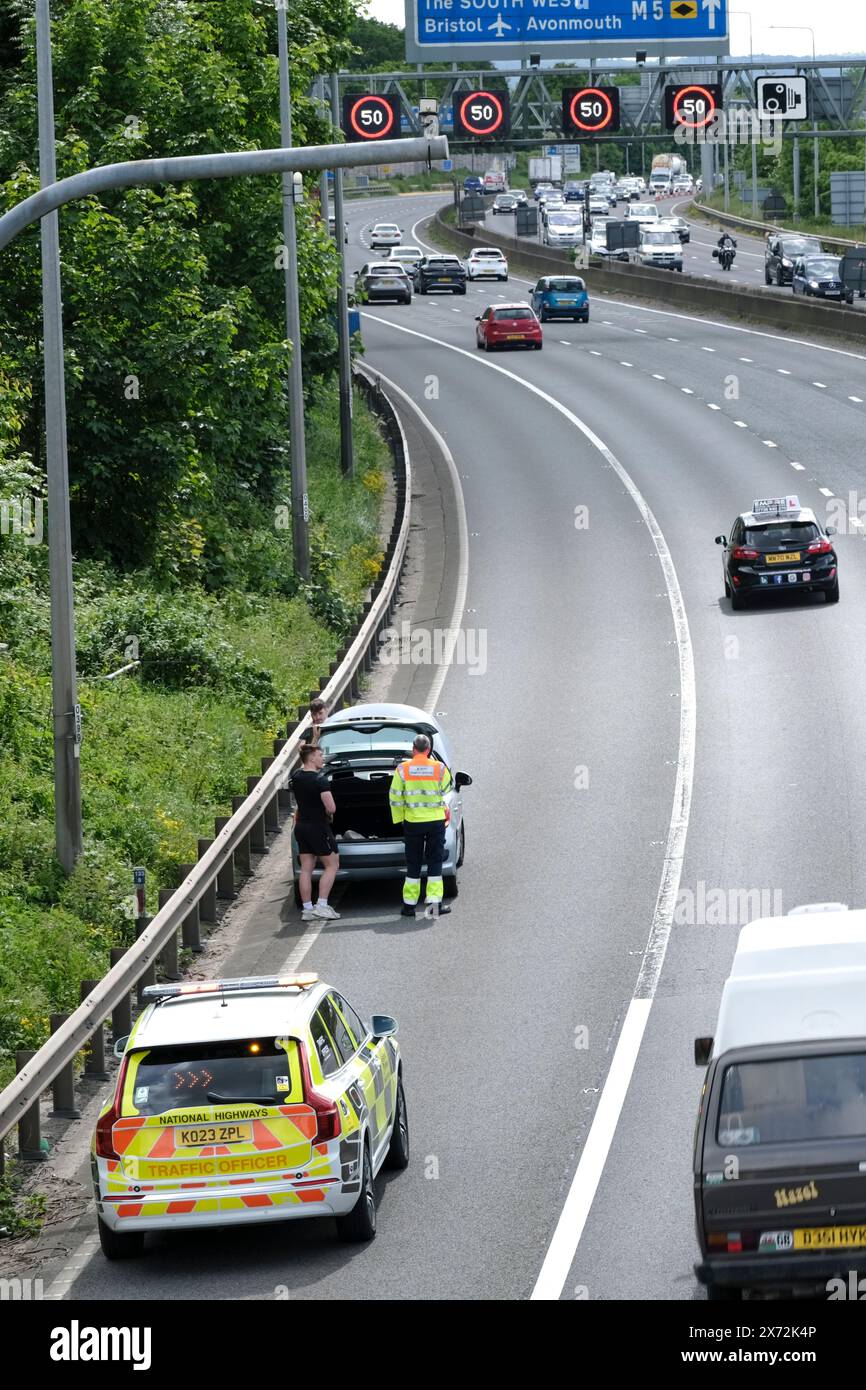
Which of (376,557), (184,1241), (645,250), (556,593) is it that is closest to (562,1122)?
(184,1241)

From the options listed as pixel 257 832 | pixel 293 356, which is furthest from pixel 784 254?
pixel 257 832

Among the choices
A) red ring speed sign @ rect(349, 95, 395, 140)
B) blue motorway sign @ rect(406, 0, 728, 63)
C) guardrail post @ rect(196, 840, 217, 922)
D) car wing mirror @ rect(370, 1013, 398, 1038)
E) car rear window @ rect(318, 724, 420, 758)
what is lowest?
guardrail post @ rect(196, 840, 217, 922)

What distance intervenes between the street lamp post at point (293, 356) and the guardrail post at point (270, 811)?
387 inches

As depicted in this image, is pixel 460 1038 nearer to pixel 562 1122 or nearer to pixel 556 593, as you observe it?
pixel 562 1122

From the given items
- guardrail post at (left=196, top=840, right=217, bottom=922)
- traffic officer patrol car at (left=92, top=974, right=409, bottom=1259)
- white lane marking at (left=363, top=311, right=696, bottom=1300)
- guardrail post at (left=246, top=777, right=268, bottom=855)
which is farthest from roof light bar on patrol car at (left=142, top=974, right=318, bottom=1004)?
guardrail post at (left=246, top=777, right=268, bottom=855)

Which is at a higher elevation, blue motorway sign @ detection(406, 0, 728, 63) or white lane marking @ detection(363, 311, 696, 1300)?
blue motorway sign @ detection(406, 0, 728, 63)

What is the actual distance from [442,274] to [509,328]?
21.2 m

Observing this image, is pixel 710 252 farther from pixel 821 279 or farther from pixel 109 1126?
pixel 109 1126

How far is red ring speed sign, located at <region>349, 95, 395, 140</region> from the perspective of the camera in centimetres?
5194

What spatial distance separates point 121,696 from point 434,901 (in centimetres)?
660

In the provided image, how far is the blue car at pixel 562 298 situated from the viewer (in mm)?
72250

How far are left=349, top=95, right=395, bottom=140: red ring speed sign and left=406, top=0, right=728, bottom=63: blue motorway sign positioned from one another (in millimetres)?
1696

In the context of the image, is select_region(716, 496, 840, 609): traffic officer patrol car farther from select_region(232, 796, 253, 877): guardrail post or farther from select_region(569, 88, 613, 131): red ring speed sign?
select_region(569, 88, 613, 131): red ring speed sign

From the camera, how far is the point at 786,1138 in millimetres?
10320
